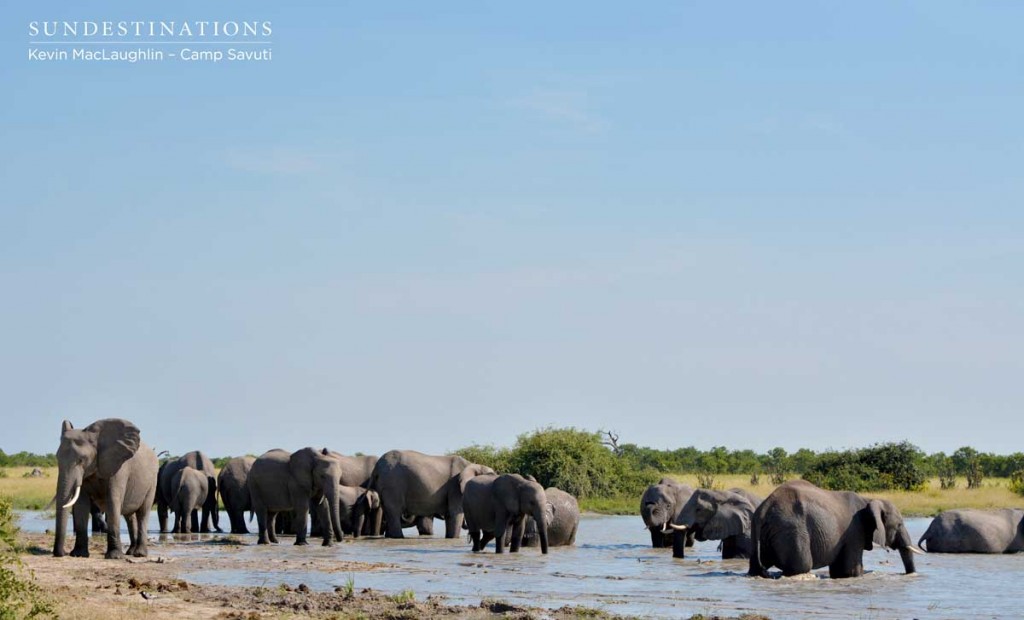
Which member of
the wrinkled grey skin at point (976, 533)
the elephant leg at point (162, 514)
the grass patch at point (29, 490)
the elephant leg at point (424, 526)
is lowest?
the wrinkled grey skin at point (976, 533)

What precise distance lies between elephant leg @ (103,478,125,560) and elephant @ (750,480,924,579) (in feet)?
33.8

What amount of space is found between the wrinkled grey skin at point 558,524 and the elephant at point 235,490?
775cm

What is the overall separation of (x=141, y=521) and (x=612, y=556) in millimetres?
9347

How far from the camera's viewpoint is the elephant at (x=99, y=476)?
71.0 ft

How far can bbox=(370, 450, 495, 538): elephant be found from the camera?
32.3 meters

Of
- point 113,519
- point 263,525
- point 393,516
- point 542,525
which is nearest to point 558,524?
point 542,525

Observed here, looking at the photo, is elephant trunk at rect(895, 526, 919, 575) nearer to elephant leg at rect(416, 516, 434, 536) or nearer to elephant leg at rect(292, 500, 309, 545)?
elephant leg at rect(292, 500, 309, 545)

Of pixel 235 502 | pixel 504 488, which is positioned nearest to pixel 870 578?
pixel 504 488

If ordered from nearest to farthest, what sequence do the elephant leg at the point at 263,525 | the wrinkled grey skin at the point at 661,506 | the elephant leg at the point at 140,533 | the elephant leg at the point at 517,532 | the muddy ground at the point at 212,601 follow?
the muddy ground at the point at 212,601
the elephant leg at the point at 140,533
the elephant leg at the point at 517,532
the elephant leg at the point at 263,525
the wrinkled grey skin at the point at 661,506

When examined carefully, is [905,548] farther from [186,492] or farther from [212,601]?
[186,492]

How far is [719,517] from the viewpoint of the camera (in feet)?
83.9

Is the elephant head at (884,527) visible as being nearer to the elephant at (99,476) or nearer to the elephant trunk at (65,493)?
the elephant at (99,476)

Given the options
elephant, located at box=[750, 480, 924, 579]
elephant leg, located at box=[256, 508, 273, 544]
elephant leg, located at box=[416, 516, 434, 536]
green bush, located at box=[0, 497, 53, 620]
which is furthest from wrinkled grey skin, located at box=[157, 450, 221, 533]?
green bush, located at box=[0, 497, 53, 620]

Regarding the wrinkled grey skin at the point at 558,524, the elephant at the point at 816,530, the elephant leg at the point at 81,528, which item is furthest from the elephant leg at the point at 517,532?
the elephant leg at the point at 81,528
